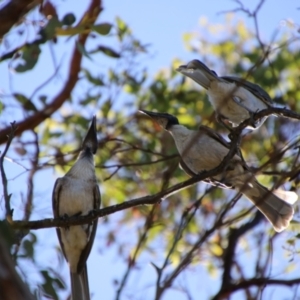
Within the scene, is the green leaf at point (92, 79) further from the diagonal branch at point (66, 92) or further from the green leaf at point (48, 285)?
the green leaf at point (48, 285)

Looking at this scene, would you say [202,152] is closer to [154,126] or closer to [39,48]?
[39,48]

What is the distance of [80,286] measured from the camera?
18.0 ft

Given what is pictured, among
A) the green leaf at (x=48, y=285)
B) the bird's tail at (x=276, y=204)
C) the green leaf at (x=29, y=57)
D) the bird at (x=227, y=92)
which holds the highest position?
the green leaf at (x=29, y=57)

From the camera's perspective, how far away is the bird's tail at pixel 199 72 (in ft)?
16.5

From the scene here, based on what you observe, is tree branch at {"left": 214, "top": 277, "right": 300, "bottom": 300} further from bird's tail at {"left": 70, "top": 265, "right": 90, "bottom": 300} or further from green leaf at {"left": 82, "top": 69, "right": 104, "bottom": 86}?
green leaf at {"left": 82, "top": 69, "right": 104, "bottom": 86}

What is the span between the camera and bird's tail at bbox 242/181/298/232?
475 centimetres

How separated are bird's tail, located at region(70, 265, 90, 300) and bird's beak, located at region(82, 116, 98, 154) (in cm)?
126

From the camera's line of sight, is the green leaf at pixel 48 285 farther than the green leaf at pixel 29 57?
No

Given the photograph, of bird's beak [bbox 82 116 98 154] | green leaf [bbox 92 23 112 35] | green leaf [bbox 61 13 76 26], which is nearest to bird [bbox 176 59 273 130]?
green leaf [bbox 92 23 112 35]

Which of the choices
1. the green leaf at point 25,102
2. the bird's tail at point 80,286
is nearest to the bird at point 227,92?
the green leaf at point 25,102

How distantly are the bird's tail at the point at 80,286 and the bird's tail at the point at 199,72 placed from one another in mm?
2119

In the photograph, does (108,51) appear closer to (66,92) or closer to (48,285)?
(66,92)

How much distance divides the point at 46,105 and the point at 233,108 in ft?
7.13

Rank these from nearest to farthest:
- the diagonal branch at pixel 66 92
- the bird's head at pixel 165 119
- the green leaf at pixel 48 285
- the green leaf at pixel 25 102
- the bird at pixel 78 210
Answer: the green leaf at pixel 48 285
the bird at pixel 78 210
the bird's head at pixel 165 119
the green leaf at pixel 25 102
the diagonal branch at pixel 66 92
